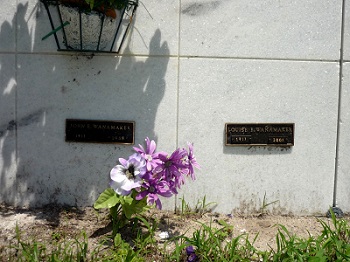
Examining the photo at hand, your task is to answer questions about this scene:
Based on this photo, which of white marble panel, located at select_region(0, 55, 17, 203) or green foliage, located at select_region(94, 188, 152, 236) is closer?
green foliage, located at select_region(94, 188, 152, 236)

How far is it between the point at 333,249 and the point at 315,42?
1526 millimetres

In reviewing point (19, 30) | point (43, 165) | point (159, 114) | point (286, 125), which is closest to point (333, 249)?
point (286, 125)

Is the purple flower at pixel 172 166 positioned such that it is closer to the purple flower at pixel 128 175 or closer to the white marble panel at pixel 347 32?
the purple flower at pixel 128 175

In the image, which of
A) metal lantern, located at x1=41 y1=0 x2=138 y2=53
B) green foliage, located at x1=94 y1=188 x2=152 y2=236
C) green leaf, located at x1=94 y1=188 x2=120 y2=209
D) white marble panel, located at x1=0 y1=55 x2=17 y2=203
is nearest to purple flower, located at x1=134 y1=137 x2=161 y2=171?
green foliage, located at x1=94 y1=188 x2=152 y2=236

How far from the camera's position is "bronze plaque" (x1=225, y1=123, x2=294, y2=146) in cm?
284

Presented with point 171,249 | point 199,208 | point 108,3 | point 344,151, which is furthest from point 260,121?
point 108,3

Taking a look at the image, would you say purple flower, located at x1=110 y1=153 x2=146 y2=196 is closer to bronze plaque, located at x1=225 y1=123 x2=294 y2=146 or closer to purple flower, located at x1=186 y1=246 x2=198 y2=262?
purple flower, located at x1=186 y1=246 x2=198 y2=262

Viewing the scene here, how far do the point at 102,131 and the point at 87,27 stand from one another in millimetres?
768

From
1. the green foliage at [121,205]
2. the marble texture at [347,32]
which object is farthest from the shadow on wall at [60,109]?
the marble texture at [347,32]

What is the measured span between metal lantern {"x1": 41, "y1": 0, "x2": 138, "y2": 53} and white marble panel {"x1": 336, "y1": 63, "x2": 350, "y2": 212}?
5.62 ft

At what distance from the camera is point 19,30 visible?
2.79 m

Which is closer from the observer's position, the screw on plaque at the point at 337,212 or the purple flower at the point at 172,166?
the purple flower at the point at 172,166

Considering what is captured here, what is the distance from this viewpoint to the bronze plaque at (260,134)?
284 cm

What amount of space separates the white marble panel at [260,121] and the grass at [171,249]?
0.48 metres
